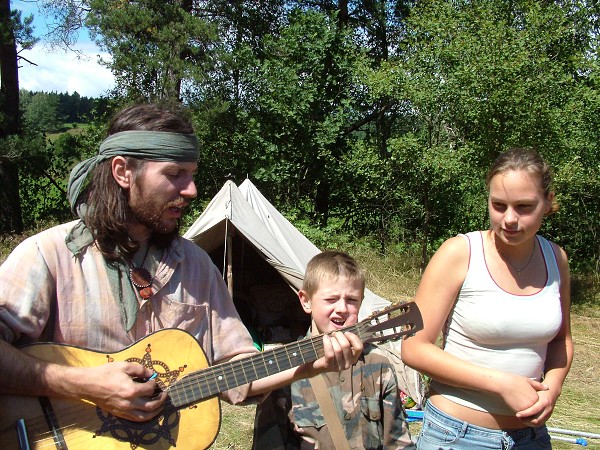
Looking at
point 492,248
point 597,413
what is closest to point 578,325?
point 597,413

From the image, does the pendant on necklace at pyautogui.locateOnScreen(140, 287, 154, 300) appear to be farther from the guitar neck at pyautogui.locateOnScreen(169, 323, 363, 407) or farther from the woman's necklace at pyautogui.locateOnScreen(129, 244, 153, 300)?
the guitar neck at pyautogui.locateOnScreen(169, 323, 363, 407)

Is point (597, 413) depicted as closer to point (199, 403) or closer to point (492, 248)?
point (492, 248)

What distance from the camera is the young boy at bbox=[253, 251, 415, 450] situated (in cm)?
231

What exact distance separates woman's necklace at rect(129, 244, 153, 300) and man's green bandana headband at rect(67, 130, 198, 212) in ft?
1.12

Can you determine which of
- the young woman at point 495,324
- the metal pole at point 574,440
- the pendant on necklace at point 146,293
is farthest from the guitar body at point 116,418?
the metal pole at point 574,440

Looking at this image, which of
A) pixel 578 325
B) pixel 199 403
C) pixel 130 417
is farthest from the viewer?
pixel 578 325

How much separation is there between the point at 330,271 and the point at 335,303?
0.15 meters

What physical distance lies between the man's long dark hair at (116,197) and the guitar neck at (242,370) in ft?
1.56

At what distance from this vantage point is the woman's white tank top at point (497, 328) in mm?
2160

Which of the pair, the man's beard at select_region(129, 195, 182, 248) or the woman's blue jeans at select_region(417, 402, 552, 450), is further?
the woman's blue jeans at select_region(417, 402, 552, 450)

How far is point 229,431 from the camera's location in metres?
4.98

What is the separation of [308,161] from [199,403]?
11416mm

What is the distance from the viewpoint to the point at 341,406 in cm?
237

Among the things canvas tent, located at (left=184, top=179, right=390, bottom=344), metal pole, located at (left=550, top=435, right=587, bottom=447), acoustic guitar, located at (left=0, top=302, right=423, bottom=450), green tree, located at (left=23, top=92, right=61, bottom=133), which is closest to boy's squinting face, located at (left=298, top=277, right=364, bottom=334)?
acoustic guitar, located at (left=0, top=302, right=423, bottom=450)
